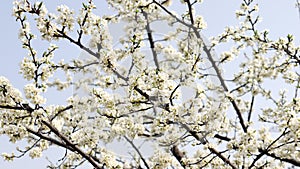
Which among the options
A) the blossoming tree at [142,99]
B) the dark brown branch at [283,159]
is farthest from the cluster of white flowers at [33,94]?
the dark brown branch at [283,159]

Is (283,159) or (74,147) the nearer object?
(74,147)

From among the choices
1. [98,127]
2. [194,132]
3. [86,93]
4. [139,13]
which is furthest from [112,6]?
[194,132]

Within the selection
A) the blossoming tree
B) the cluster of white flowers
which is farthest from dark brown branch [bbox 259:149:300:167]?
the cluster of white flowers

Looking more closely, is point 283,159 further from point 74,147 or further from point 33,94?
point 33,94

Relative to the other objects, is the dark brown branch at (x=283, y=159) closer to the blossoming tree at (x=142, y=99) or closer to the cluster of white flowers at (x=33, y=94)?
the blossoming tree at (x=142, y=99)

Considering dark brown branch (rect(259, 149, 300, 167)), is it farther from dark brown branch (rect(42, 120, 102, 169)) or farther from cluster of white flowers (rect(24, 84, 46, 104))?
cluster of white flowers (rect(24, 84, 46, 104))

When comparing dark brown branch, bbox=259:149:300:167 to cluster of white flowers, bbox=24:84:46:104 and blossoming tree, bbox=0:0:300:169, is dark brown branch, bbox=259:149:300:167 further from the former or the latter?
cluster of white flowers, bbox=24:84:46:104

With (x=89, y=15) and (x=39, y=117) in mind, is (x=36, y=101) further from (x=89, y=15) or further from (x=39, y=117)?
(x=89, y=15)

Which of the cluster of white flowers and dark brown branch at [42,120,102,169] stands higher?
the cluster of white flowers

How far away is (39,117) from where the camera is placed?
3.94 m

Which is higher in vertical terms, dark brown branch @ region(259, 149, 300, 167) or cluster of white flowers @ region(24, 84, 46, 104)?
cluster of white flowers @ region(24, 84, 46, 104)

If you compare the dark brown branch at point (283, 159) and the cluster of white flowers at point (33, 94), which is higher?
the cluster of white flowers at point (33, 94)

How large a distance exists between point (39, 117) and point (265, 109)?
2.71 m

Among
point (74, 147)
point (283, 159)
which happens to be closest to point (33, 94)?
point (74, 147)
